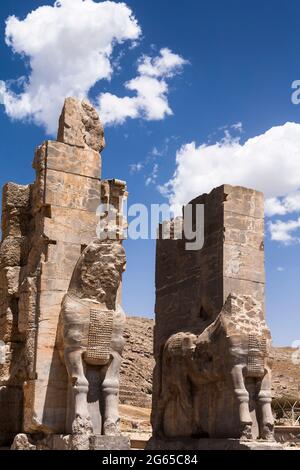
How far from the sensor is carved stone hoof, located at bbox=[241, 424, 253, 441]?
10180 millimetres

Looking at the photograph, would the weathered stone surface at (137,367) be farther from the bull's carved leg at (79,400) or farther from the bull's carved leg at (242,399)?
the bull's carved leg at (79,400)

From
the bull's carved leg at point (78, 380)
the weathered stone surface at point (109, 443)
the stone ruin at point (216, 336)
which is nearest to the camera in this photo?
the weathered stone surface at point (109, 443)

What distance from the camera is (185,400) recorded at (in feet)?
38.3

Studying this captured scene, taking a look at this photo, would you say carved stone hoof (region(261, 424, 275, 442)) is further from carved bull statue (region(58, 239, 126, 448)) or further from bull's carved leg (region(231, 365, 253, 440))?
carved bull statue (region(58, 239, 126, 448))

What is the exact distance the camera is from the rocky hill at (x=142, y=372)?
24297 mm

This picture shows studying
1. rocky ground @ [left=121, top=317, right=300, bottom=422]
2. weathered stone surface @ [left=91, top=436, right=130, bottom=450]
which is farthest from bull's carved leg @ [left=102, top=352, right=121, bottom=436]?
rocky ground @ [left=121, top=317, right=300, bottom=422]

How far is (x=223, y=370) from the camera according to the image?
10.8 m

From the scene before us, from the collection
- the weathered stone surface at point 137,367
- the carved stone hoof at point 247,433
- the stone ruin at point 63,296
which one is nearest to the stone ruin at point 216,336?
the carved stone hoof at point 247,433

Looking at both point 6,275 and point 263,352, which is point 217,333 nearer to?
point 263,352

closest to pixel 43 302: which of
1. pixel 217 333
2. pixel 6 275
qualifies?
pixel 6 275

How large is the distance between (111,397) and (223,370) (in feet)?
8.58

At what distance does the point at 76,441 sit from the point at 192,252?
517 centimetres

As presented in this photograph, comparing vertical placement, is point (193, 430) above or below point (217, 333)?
below

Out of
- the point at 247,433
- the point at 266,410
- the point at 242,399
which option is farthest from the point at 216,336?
the point at 247,433
